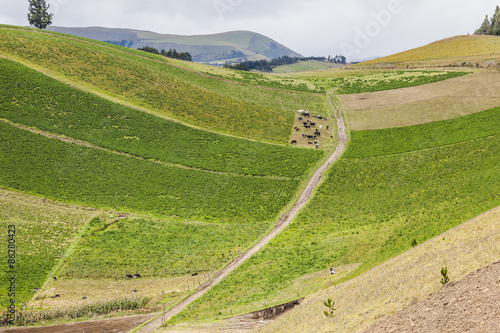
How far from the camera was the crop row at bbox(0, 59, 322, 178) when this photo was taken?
83.3m

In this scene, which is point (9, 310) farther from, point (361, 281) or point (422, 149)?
point (422, 149)

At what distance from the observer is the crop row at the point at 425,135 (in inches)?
3223

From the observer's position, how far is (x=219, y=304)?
139ft

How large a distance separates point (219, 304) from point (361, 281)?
16.4m

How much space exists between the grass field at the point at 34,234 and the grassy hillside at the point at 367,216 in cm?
2194

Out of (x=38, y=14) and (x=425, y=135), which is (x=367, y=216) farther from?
(x=38, y=14)

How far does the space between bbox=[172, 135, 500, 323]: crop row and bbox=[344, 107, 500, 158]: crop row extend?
10.9 feet

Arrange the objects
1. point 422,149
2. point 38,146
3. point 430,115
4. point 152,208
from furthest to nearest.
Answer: point 430,115 → point 422,149 → point 38,146 → point 152,208

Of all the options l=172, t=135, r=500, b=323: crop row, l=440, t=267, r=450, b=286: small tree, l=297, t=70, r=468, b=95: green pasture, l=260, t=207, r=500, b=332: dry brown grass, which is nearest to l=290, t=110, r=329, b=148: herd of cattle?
l=172, t=135, r=500, b=323: crop row

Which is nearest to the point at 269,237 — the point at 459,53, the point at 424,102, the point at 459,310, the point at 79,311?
the point at 79,311

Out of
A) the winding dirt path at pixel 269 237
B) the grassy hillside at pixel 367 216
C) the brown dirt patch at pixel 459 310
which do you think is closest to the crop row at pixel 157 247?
the winding dirt path at pixel 269 237

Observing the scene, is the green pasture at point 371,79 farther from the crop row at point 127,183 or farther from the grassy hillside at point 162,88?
the crop row at point 127,183

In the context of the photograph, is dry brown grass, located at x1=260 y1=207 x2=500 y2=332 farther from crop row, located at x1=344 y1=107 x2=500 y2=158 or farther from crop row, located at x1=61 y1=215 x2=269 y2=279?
crop row, located at x1=344 y1=107 x2=500 y2=158

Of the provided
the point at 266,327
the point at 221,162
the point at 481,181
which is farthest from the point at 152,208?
the point at 481,181
